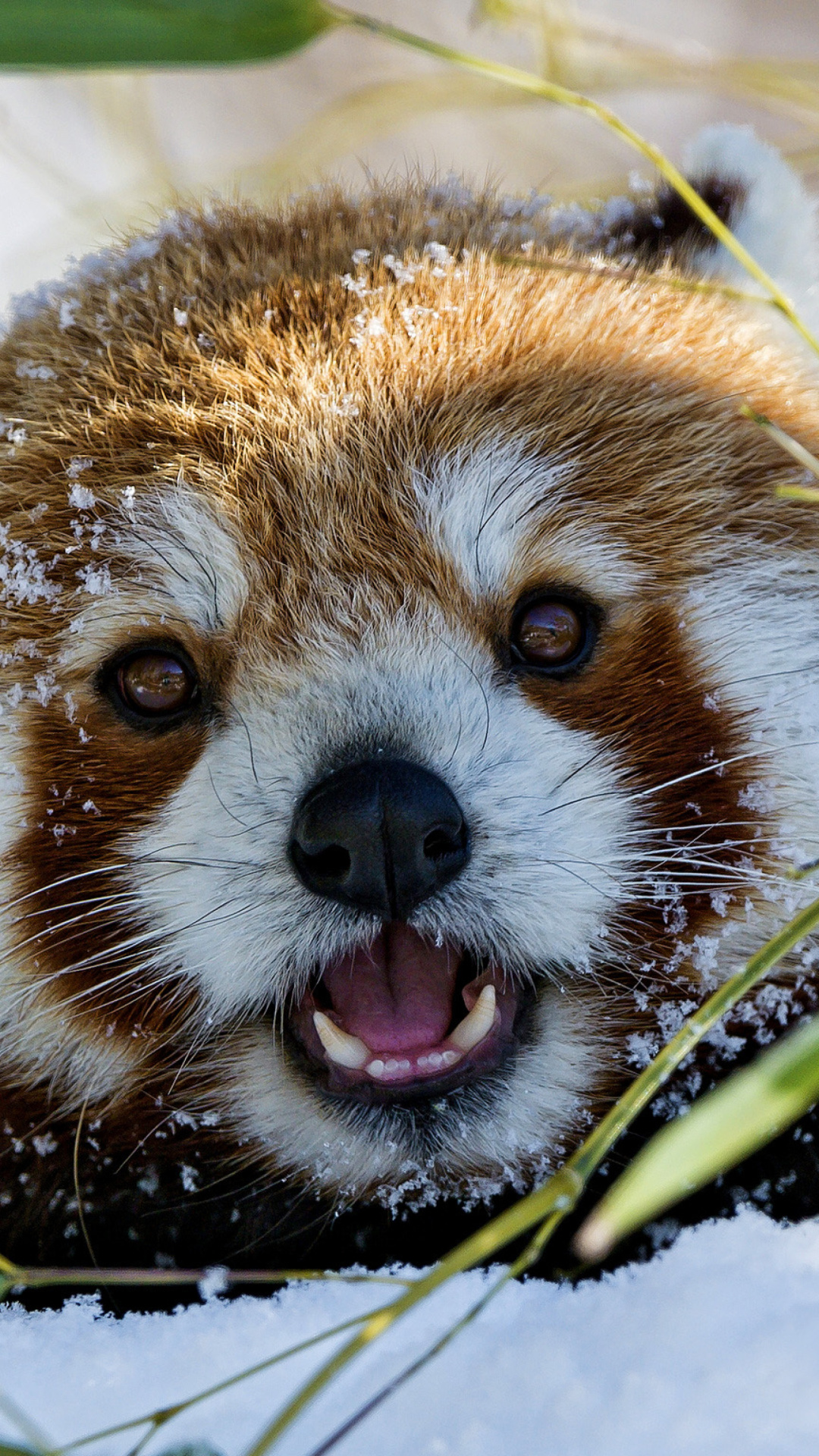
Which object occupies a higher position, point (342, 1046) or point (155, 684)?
point (155, 684)

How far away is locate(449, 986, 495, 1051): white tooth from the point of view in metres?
1.11

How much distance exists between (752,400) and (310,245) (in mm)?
469

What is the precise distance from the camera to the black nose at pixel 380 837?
1.01 m

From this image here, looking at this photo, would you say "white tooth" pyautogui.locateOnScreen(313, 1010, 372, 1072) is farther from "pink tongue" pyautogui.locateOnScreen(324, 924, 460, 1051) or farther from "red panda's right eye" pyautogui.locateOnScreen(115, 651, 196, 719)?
"red panda's right eye" pyautogui.locateOnScreen(115, 651, 196, 719)

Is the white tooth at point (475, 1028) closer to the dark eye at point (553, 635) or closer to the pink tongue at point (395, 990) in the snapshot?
the pink tongue at point (395, 990)

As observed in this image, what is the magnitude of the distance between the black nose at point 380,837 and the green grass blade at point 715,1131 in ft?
1.25

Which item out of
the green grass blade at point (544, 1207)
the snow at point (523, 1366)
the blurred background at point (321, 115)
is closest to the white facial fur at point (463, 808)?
the snow at point (523, 1366)

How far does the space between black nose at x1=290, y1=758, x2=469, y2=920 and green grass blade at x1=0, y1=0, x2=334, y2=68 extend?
53cm

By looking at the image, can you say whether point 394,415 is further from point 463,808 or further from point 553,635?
point 463,808

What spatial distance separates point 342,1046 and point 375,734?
26cm

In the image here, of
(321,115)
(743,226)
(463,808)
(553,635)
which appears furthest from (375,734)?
(321,115)

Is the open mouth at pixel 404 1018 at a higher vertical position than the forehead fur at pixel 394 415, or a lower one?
lower

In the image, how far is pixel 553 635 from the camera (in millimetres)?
1174

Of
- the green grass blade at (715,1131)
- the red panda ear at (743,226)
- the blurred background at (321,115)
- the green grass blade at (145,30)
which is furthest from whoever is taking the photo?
the blurred background at (321,115)
